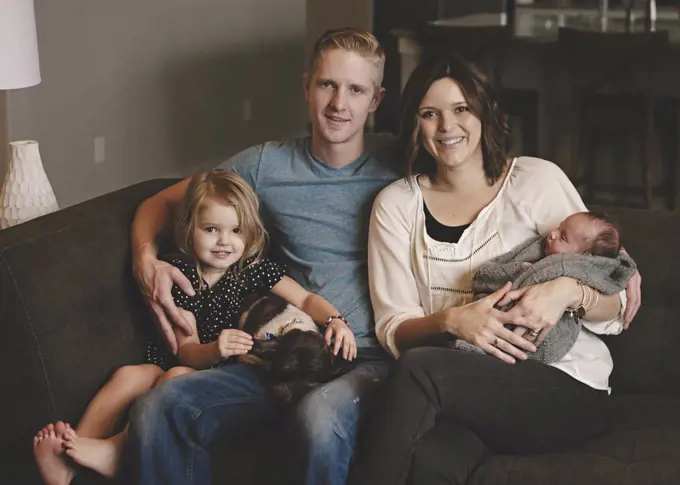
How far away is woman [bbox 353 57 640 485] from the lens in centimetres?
192

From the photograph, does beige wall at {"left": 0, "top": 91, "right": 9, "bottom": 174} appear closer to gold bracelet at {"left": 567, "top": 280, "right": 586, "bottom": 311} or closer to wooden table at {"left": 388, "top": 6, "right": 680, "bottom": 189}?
wooden table at {"left": 388, "top": 6, "right": 680, "bottom": 189}

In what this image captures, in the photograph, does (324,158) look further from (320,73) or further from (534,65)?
(534,65)

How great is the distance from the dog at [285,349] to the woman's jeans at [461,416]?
19cm

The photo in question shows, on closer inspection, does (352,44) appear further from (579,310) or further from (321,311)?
(579,310)

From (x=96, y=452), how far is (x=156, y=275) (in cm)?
42

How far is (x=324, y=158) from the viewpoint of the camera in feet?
7.99

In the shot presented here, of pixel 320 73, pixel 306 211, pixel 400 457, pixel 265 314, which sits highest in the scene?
pixel 320 73

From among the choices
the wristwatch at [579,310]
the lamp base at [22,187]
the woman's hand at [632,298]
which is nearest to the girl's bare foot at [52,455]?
the lamp base at [22,187]

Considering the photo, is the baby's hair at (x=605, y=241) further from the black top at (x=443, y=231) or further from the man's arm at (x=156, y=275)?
the man's arm at (x=156, y=275)

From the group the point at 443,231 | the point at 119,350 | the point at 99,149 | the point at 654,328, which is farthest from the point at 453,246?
the point at 99,149

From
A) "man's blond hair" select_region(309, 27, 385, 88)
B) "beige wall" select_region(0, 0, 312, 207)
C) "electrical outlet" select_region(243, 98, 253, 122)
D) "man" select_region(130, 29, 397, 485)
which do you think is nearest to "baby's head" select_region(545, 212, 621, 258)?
"man" select_region(130, 29, 397, 485)

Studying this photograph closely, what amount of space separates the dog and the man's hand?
0.48ft

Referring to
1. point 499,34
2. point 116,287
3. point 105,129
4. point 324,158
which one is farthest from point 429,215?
point 105,129

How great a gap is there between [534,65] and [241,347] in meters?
2.86
